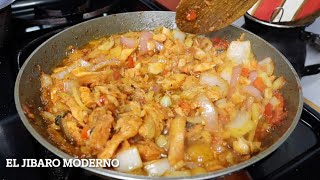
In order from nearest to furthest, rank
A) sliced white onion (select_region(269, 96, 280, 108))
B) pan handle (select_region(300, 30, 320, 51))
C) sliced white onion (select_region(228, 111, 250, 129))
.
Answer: sliced white onion (select_region(228, 111, 250, 129)) → sliced white onion (select_region(269, 96, 280, 108)) → pan handle (select_region(300, 30, 320, 51))

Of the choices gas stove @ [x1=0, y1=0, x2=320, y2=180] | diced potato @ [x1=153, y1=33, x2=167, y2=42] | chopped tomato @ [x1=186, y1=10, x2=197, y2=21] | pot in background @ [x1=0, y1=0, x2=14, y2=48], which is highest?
chopped tomato @ [x1=186, y1=10, x2=197, y2=21]

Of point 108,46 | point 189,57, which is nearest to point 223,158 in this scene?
point 189,57

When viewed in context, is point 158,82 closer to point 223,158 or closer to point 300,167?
point 223,158

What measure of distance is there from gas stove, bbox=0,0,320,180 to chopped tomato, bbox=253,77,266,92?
17 cm

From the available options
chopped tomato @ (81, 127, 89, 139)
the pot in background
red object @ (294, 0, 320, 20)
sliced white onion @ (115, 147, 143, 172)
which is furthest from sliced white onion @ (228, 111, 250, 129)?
the pot in background

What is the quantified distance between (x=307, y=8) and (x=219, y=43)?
19.3 inches

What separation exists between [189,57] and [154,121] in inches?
17.1

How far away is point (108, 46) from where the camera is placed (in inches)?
66.0

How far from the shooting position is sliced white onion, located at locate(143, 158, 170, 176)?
1.16 metres

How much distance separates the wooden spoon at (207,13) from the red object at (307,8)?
1.71 feet

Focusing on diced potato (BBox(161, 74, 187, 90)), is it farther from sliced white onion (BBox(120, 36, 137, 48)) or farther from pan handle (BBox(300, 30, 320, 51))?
pan handle (BBox(300, 30, 320, 51))

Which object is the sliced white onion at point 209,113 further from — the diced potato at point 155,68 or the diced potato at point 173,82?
the diced potato at point 155,68

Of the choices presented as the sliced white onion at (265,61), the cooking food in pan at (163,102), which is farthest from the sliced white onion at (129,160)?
the sliced white onion at (265,61)

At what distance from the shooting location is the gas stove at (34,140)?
51.5 inches
